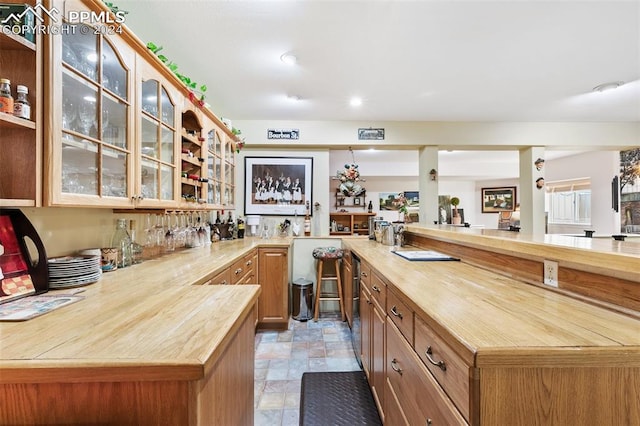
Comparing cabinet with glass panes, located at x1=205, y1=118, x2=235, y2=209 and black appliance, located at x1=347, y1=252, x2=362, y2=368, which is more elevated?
cabinet with glass panes, located at x1=205, y1=118, x2=235, y2=209

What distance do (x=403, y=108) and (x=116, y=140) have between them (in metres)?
3.01

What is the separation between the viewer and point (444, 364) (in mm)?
836

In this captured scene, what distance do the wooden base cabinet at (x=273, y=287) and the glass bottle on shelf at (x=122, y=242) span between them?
1461 millimetres

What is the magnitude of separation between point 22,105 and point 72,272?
2.44ft

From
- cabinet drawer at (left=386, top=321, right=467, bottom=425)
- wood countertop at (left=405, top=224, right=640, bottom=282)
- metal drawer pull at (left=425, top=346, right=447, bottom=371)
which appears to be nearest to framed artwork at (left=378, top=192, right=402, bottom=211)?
wood countertop at (left=405, top=224, right=640, bottom=282)

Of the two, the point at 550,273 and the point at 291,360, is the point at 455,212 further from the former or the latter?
the point at 550,273

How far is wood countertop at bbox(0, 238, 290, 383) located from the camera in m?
0.65

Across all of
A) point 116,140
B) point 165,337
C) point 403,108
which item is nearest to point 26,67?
point 116,140

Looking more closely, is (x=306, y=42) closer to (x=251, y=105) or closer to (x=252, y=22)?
(x=252, y=22)

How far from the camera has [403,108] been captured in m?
3.43

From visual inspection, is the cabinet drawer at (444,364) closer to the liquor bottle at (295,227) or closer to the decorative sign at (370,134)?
the liquor bottle at (295,227)

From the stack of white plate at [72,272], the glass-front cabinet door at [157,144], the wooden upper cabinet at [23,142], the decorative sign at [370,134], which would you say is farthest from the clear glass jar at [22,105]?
the decorative sign at [370,134]

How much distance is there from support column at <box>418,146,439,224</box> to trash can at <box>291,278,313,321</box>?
6.20 feet

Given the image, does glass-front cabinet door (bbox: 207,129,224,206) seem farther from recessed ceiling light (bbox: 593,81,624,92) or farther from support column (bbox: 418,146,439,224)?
recessed ceiling light (bbox: 593,81,624,92)
